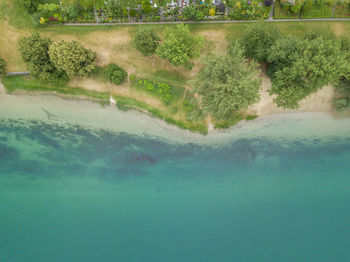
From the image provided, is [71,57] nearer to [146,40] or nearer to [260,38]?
[146,40]

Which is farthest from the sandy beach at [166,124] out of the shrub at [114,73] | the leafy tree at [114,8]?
the leafy tree at [114,8]

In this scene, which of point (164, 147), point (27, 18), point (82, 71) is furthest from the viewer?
point (164, 147)

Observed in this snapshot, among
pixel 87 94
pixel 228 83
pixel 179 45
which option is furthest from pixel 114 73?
pixel 228 83

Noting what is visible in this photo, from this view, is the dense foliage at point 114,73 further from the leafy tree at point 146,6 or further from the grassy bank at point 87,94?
the leafy tree at point 146,6

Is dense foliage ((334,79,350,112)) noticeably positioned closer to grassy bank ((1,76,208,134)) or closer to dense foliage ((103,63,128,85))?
grassy bank ((1,76,208,134))

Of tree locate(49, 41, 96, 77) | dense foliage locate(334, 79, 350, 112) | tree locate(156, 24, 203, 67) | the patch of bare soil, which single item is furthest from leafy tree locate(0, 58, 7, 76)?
dense foliage locate(334, 79, 350, 112)

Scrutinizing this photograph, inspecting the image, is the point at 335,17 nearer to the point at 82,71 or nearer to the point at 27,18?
the point at 82,71

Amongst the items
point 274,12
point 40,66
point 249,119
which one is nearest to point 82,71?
point 40,66
